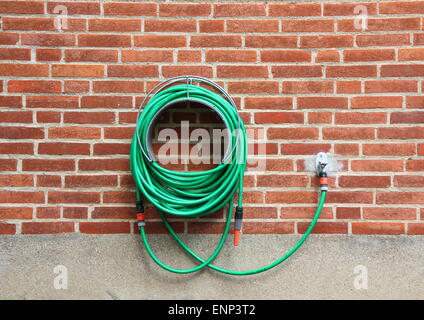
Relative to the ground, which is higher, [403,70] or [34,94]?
[403,70]

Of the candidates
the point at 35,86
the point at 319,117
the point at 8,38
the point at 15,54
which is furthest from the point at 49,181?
the point at 319,117

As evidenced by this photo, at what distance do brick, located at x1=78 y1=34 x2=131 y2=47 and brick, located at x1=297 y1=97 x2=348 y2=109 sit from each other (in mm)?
1123

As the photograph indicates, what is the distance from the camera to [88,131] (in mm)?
2281

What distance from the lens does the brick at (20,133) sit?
2.27 m

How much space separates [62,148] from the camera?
228 cm

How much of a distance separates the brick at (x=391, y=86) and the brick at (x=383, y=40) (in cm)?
23

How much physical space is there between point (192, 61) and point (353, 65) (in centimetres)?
98

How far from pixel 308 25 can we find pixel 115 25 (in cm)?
118

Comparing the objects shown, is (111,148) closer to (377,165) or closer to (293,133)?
(293,133)

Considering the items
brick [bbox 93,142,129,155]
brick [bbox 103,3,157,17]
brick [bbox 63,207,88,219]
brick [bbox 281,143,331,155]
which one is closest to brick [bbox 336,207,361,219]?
brick [bbox 281,143,331,155]

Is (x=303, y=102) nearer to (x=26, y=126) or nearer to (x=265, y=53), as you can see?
(x=265, y=53)

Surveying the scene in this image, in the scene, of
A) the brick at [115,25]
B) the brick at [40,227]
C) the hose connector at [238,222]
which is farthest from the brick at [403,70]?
the brick at [40,227]

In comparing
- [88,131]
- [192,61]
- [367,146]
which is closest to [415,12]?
[367,146]

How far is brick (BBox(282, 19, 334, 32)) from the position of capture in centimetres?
226
